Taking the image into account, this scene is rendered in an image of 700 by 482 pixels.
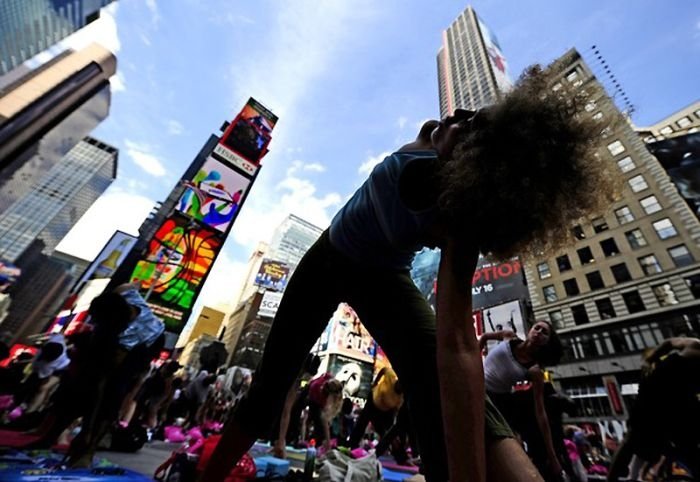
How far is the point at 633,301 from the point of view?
74.9 feet

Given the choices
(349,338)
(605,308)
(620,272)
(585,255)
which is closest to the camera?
(605,308)

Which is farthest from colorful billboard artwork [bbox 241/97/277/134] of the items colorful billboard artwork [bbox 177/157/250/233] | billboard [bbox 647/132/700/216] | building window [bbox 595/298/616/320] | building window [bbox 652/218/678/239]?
building window [bbox 652/218/678/239]

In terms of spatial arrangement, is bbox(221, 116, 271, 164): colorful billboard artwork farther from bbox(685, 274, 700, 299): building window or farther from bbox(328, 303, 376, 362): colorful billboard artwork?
bbox(685, 274, 700, 299): building window

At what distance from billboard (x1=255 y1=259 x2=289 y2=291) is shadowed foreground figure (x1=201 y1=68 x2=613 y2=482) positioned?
41721mm

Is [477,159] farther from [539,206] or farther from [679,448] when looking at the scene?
[679,448]

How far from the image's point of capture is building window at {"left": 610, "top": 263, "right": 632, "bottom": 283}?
944 inches

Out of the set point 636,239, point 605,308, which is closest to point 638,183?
point 636,239

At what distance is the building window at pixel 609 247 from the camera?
83.5ft

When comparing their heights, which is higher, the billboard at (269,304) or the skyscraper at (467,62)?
the skyscraper at (467,62)

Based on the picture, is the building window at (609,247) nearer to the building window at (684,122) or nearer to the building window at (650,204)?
the building window at (650,204)

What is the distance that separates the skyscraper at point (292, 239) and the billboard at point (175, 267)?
160ft

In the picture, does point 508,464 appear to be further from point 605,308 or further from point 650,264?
point 650,264

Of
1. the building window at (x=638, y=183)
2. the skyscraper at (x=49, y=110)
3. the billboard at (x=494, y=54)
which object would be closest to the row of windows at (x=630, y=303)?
the building window at (x=638, y=183)

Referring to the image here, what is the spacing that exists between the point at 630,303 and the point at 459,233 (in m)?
30.2
